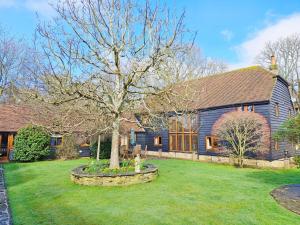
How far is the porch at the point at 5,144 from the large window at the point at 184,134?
13.0m

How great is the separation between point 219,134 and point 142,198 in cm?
1043

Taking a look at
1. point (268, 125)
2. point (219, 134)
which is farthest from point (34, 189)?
point (268, 125)

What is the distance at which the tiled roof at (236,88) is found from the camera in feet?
53.9

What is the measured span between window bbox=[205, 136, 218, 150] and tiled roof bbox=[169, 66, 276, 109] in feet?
8.49

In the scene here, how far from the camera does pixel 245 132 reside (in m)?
14.7

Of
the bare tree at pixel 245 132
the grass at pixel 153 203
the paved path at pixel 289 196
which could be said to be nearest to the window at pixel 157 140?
the bare tree at pixel 245 132

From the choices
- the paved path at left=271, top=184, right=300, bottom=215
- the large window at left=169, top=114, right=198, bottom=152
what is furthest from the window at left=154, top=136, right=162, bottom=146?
the paved path at left=271, top=184, right=300, bottom=215

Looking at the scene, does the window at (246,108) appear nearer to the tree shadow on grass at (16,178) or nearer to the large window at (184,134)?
the large window at (184,134)

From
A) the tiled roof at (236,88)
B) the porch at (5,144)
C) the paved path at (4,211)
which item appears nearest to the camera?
the paved path at (4,211)

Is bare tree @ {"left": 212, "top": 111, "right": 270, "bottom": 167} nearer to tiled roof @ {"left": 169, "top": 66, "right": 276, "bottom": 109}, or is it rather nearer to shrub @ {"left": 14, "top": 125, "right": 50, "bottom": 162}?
tiled roof @ {"left": 169, "top": 66, "right": 276, "bottom": 109}

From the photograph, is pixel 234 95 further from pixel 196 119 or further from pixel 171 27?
pixel 171 27

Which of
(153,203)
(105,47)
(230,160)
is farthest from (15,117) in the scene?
(230,160)

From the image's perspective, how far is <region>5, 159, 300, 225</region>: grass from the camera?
18.8ft

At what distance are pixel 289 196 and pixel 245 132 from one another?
24.4ft
